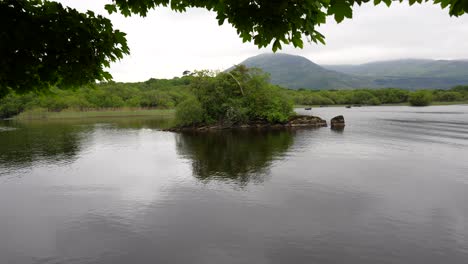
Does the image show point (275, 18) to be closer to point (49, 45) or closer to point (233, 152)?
point (49, 45)

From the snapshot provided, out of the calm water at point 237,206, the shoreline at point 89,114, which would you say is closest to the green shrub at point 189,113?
the calm water at point 237,206

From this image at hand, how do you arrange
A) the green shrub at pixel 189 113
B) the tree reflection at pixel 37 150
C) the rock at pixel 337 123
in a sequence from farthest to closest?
the rock at pixel 337 123
the green shrub at pixel 189 113
the tree reflection at pixel 37 150

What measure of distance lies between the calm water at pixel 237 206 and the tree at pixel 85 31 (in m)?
12.8

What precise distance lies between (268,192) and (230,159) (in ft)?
52.7

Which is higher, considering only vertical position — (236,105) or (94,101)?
(94,101)

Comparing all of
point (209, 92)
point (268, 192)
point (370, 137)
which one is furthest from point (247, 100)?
point (268, 192)

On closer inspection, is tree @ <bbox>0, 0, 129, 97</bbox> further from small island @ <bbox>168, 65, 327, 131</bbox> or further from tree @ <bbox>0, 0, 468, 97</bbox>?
small island @ <bbox>168, 65, 327, 131</bbox>

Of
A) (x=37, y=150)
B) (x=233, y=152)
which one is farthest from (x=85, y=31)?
(x=37, y=150)

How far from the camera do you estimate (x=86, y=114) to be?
159000 millimetres

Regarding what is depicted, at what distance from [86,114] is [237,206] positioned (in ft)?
504

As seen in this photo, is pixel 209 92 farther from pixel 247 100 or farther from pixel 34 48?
pixel 34 48

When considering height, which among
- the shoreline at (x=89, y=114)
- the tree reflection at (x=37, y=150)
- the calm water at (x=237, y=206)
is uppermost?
the shoreline at (x=89, y=114)

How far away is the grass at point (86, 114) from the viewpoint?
491 ft

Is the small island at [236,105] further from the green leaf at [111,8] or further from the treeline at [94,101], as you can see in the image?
the treeline at [94,101]
